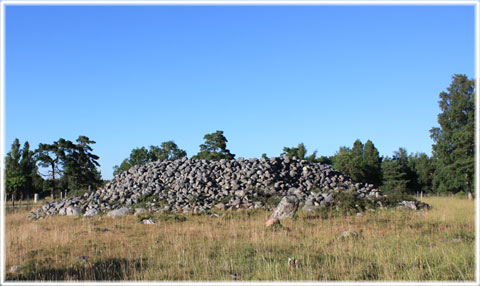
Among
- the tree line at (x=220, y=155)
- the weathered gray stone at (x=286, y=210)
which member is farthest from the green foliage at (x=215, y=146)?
the weathered gray stone at (x=286, y=210)

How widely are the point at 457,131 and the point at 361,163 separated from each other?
12771 millimetres

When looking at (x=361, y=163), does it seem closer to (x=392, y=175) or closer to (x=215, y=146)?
(x=392, y=175)

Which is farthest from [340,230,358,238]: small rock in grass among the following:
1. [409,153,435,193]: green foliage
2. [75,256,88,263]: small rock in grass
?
[409,153,435,193]: green foliage

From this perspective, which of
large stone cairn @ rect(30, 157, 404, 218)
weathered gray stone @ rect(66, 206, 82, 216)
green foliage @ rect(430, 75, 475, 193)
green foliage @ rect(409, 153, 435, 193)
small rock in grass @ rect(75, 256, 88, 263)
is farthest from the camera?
green foliage @ rect(409, 153, 435, 193)

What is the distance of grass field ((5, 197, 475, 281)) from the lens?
7.80m

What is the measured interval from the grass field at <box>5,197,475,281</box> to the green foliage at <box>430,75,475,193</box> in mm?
25984

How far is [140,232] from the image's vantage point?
548 inches

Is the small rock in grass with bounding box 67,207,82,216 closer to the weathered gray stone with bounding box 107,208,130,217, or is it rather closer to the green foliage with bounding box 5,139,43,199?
the weathered gray stone with bounding box 107,208,130,217

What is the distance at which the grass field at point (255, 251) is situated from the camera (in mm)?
7797

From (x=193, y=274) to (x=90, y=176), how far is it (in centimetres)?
3978

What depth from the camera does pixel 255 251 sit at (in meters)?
9.99

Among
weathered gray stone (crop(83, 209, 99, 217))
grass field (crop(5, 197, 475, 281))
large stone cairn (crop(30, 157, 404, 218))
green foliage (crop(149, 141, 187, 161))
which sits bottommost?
grass field (crop(5, 197, 475, 281))

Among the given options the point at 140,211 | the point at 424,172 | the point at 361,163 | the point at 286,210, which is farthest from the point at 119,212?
the point at 424,172

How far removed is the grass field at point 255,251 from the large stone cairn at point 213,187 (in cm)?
483
